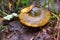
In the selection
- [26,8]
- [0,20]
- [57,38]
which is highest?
[26,8]

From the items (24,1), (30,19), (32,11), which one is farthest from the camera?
(24,1)

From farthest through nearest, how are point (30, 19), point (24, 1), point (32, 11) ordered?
point (24, 1) → point (32, 11) → point (30, 19)

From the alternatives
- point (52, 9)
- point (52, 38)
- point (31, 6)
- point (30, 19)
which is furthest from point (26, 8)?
point (52, 38)

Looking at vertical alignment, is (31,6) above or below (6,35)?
above

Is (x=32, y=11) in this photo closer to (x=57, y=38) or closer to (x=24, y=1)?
(x=24, y=1)

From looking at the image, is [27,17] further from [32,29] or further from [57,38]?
[57,38]

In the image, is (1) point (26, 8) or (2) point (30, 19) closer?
(2) point (30, 19)

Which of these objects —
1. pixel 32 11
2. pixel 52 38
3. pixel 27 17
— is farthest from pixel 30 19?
pixel 52 38
